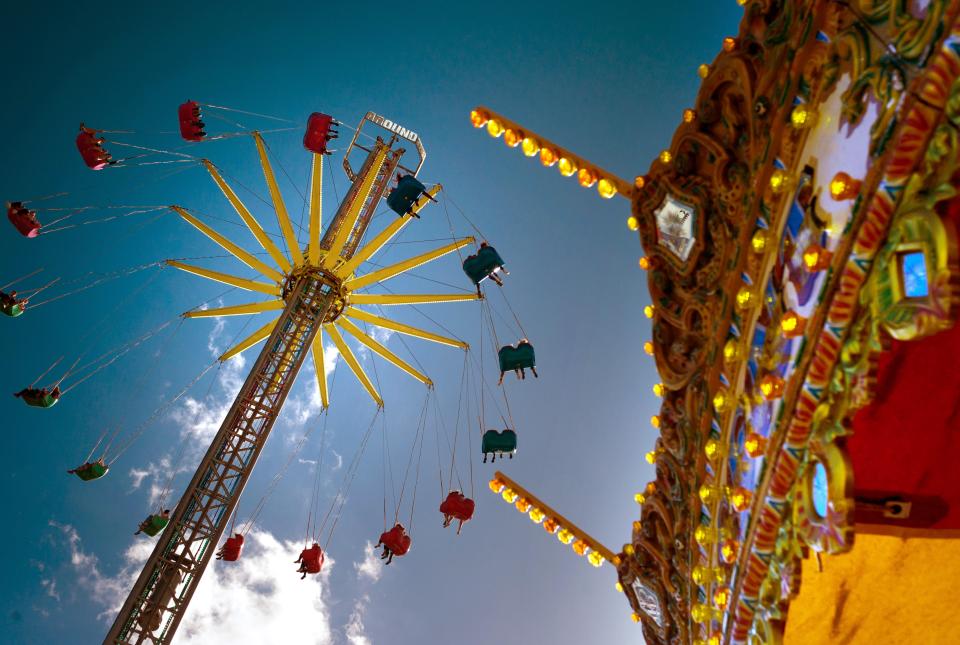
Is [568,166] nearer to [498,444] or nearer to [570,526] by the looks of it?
[570,526]

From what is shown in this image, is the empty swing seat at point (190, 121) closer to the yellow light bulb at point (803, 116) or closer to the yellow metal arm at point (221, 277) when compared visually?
the yellow metal arm at point (221, 277)

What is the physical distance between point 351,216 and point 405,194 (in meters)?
3.24

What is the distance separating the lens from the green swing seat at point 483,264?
444 inches

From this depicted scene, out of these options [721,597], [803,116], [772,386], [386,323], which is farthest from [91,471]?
[803,116]

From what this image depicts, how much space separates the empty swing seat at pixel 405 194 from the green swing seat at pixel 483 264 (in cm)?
152

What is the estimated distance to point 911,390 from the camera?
3.77 meters

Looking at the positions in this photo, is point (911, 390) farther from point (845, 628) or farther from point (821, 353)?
point (845, 628)

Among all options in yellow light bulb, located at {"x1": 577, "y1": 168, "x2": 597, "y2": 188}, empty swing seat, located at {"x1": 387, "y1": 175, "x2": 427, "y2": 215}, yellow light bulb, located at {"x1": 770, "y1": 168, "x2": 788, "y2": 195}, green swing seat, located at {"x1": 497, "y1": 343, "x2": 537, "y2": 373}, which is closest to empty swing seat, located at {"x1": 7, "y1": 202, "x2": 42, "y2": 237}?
empty swing seat, located at {"x1": 387, "y1": 175, "x2": 427, "y2": 215}

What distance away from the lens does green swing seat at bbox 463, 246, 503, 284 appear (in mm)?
11266

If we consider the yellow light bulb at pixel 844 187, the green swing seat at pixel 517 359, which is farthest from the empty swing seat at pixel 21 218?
the yellow light bulb at pixel 844 187

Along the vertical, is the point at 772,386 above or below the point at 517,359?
below

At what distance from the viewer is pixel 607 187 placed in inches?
256

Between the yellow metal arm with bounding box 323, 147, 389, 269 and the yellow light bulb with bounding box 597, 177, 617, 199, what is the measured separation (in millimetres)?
7918

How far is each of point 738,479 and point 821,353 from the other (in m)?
1.55
